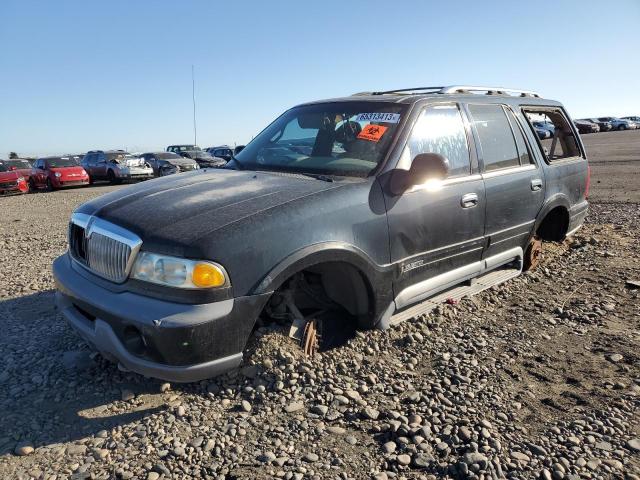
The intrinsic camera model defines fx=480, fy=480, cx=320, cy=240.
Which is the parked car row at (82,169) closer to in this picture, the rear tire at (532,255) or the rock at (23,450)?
the rear tire at (532,255)

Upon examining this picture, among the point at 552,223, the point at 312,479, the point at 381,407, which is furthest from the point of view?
the point at 552,223

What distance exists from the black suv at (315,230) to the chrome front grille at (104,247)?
1 centimetres

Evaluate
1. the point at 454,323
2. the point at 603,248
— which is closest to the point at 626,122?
the point at 603,248

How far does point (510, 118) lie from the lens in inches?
178

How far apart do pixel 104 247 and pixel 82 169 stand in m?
20.6

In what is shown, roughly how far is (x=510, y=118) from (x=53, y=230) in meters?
8.24

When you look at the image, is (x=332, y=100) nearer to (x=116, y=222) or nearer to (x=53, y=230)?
(x=116, y=222)

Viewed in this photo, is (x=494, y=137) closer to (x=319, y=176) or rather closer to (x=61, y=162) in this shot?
(x=319, y=176)

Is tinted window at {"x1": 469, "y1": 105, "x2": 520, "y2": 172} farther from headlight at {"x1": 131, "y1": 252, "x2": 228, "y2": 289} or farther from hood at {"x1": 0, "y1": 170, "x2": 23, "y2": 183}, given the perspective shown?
hood at {"x1": 0, "y1": 170, "x2": 23, "y2": 183}

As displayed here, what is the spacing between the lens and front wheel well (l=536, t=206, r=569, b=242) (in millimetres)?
5227

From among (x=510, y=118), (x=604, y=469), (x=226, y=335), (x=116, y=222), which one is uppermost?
(x=510, y=118)

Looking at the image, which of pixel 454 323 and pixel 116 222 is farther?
pixel 454 323

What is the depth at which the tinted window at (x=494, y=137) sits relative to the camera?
4.10 metres

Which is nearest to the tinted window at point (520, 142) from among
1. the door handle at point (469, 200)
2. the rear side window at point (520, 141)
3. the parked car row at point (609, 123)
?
the rear side window at point (520, 141)
